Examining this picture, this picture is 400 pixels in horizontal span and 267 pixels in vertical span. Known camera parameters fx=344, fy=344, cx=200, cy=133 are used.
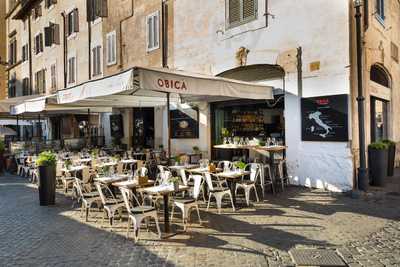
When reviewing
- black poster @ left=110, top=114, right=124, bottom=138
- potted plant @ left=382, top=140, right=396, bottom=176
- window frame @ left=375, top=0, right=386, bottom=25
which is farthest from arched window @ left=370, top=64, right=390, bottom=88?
black poster @ left=110, top=114, right=124, bottom=138

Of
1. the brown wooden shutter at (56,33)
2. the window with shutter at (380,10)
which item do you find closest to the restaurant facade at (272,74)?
the window with shutter at (380,10)

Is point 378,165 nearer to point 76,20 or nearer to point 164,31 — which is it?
point 164,31

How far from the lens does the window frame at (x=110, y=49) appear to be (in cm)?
1728

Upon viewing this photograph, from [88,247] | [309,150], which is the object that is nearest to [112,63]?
[309,150]

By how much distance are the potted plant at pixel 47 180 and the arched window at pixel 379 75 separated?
9.78 metres

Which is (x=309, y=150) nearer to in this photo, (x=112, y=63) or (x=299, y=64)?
(x=299, y=64)

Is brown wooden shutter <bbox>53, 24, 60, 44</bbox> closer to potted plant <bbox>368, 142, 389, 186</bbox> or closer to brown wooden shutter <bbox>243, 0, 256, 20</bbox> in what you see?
brown wooden shutter <bbox>243, 0, 256, 20</bbox>

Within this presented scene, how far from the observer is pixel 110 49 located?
17.6 meters

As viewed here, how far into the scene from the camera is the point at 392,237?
5.36 metres

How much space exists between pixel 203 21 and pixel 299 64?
454cm

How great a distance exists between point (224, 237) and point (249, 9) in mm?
8166

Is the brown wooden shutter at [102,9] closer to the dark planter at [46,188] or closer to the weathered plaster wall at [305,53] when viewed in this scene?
the weathered plaster wall at [305,53]

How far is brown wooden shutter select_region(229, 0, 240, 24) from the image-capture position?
1153 centimetres

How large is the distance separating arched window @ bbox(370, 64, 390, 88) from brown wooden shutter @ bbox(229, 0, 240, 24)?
465 centimetres
